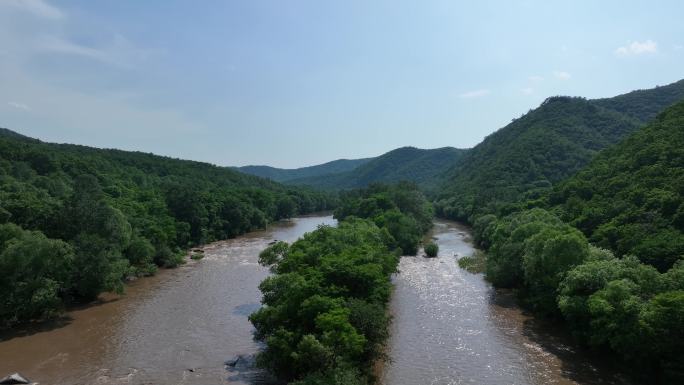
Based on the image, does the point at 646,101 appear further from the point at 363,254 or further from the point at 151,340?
the point at 151,340

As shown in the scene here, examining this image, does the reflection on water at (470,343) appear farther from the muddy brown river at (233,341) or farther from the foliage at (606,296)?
the foliage at (606,296)

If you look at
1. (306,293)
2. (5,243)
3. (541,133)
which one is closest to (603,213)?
(306,293)

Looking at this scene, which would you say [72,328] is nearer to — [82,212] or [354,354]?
[82,212]

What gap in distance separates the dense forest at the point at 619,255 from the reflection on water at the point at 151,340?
22084 millimetres

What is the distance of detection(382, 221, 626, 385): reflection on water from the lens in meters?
29.2

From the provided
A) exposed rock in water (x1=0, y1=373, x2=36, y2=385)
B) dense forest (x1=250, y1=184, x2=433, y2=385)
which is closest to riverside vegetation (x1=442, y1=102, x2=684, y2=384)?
dense forest (x1=250, y1=184, x2=433, y2=385)

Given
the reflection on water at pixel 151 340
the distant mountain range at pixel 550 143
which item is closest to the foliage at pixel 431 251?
the reflection on water at pixel 151 340

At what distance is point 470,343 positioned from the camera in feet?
114

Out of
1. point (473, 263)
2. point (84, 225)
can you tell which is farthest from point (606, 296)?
point (84, 225)

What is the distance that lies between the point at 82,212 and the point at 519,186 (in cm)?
9139

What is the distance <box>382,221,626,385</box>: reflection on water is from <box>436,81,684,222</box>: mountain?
46884 mm

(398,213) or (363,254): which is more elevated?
(398,213)

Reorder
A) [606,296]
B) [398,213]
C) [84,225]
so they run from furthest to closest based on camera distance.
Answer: [398,213]
[84,225]
[606,296]

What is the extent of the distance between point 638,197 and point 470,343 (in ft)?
87.6
